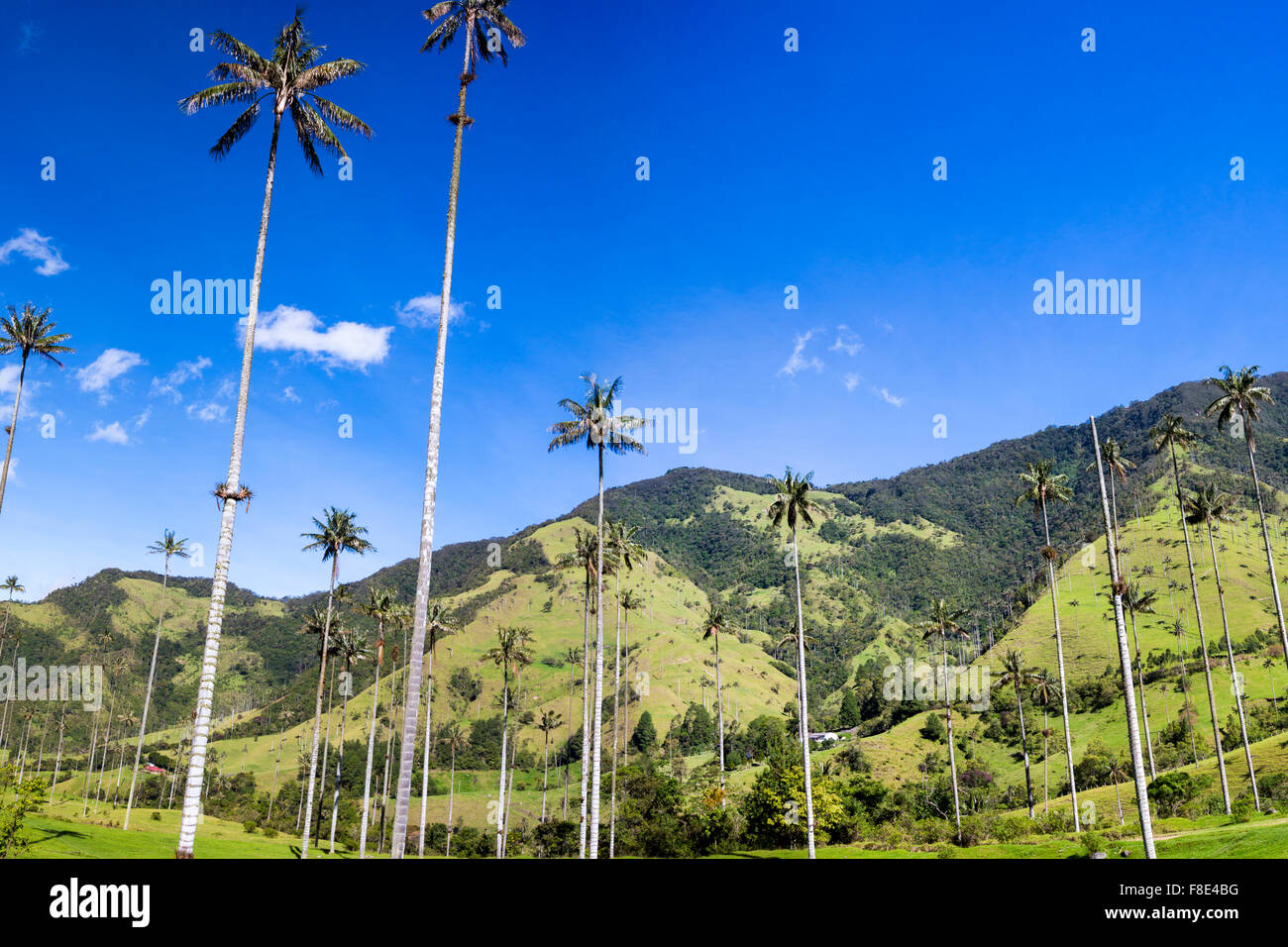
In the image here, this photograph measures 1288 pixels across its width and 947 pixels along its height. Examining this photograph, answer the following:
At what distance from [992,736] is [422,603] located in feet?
439

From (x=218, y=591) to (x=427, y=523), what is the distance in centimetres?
712

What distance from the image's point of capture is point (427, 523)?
23297mm

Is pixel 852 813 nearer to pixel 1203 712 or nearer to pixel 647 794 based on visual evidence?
pixel 647 794

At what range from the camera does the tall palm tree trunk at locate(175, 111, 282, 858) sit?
2048 centimetres

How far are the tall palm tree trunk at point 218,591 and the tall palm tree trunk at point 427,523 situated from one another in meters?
5.24

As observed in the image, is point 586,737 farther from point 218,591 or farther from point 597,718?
point 218,591

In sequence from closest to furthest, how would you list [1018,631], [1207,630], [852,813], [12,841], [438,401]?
1. [438,401]
2. [12,841]
3. [852,813]
4. [1207,630]
5. [1018,631]

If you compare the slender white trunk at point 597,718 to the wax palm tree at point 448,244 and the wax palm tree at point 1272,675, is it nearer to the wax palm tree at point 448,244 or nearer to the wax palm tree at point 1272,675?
the wax palm tree at point 448,244

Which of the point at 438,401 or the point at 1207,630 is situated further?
the point at 1207,630

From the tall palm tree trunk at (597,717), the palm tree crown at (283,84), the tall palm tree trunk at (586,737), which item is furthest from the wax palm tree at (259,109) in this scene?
the tall palm tree trunk at (586,737)

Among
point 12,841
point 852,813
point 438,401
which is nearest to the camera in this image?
point 438,401
